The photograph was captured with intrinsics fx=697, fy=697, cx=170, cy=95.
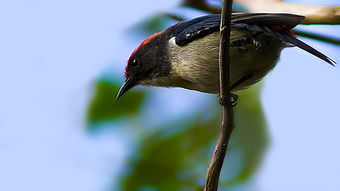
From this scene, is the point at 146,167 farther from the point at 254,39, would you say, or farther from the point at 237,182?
the point at 254,39

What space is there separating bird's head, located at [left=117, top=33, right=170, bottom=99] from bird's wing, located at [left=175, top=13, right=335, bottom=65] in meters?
0.25

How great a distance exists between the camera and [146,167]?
221 inches

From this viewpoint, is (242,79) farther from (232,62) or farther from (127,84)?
(127,84)

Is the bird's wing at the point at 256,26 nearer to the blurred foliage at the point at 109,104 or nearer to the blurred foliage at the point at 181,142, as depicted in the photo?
the blurred foliage at the point at 181,142

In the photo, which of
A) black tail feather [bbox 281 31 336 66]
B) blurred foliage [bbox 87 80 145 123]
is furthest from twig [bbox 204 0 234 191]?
blurred foliage [bbox 87 80 145 123]

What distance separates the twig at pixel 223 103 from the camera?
400 centimetres

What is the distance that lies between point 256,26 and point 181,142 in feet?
4.86

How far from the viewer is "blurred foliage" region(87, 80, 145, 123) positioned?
241 inches

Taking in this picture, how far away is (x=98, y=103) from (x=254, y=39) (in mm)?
1782

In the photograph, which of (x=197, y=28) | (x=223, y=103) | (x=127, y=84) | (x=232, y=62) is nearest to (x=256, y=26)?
(x=232, y=62)

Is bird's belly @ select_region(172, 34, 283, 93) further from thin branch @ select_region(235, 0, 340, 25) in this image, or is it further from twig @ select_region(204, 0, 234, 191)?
twig @ select_region(204, 0, 234, 191)

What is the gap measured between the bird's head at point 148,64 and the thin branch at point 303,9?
85cm

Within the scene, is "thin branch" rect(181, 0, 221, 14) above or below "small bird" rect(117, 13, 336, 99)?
above

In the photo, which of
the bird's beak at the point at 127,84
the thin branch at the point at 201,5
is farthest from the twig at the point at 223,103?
the thin branch at the point at 201,5
